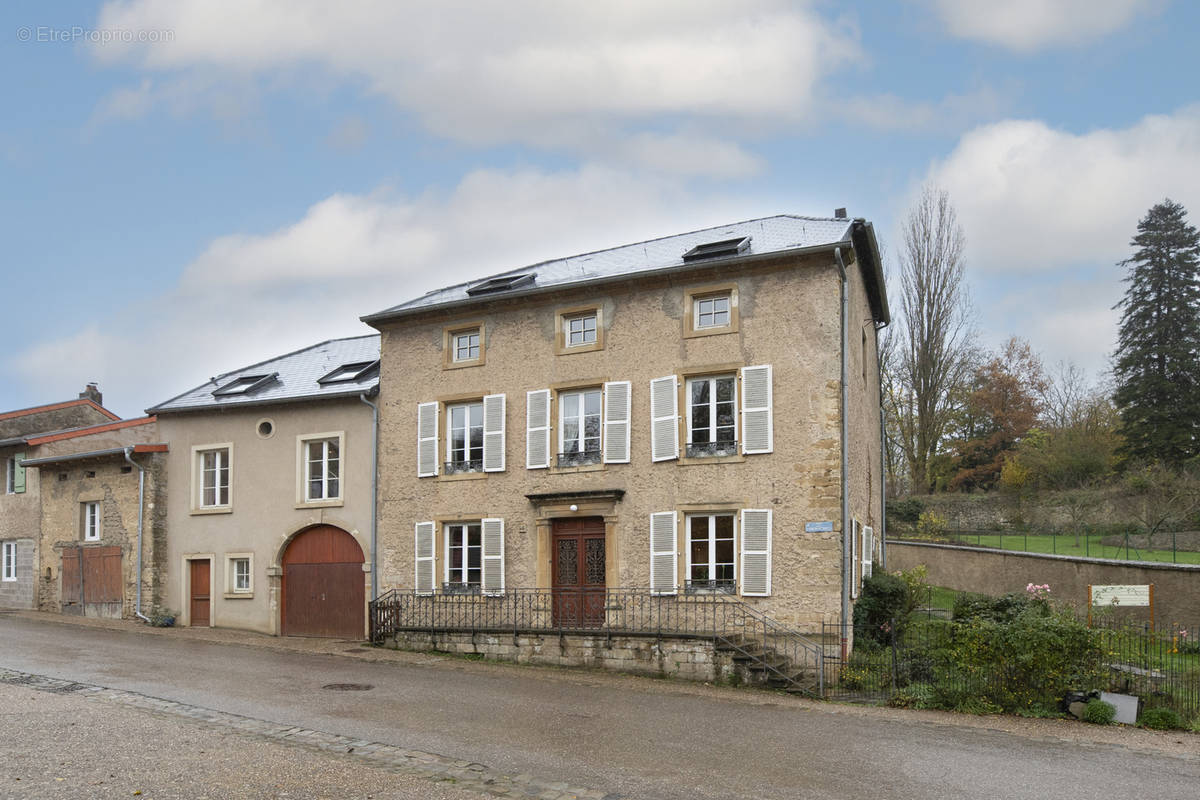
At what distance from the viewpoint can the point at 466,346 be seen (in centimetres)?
2014

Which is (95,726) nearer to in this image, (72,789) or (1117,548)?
(72,789)

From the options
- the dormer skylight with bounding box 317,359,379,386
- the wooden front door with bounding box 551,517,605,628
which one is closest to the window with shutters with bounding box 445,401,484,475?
the wooden front door with bounding box 551,517,605,628

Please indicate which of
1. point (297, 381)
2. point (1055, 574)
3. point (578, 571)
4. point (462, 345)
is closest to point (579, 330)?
point (462, 345)

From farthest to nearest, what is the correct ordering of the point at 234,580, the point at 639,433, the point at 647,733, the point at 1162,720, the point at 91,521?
the point at 91,521 → the point at 234,580 → the point at 639,433 → the point at 1162,720 → the point at 647,733

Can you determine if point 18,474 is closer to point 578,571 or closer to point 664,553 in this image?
point 578,571

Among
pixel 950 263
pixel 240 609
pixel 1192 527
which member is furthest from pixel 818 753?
pixel 950 263

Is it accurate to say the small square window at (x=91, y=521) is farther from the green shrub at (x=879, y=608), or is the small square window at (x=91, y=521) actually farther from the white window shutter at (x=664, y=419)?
the green shrub at (x=879, y=608)

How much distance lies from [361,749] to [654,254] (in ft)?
39.2

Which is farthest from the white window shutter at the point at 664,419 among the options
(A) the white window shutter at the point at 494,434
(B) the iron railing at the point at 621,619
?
(A) the white window shutter at the point at 494,434

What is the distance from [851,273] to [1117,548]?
14.8 m

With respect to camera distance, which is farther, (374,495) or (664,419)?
(374,495)

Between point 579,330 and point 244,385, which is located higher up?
point 579,330

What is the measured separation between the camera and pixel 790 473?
16672mm

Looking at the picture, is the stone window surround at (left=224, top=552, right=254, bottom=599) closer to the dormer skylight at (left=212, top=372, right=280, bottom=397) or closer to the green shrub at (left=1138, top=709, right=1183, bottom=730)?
the dormer skylight at (left=212, top=372, right=280, bottom=397)
